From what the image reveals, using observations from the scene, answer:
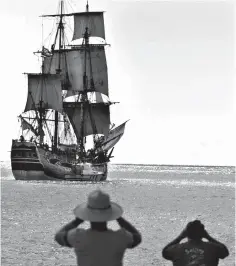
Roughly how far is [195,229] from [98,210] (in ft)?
3.69

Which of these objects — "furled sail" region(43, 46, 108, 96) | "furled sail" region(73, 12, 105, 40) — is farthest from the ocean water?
"furled sail" region(73, 12, 105, 40)

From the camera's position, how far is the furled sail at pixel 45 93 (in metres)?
84.1

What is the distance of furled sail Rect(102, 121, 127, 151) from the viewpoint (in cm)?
8500

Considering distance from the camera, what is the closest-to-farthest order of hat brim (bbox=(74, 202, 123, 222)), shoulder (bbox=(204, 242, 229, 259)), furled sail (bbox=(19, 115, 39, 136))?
hat brim (bbox=(74, 202, 123, 222)) → shoulder (bbox=(204, 242, 229, 259)) → furled sail (bbox=(19, 115, 39, 136))

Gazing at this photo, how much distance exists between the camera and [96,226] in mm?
5359

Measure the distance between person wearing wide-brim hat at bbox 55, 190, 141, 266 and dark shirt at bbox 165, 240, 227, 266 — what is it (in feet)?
3.27

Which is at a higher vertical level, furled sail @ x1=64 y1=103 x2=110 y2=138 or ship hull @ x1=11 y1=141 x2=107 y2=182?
furled sail @ x1=64 y1=103 x2=110 y2=138

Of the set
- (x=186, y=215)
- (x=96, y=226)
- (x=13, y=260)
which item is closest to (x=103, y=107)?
(x=186, y=215)

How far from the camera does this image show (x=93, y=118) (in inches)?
3452

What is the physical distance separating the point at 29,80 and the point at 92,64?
9.56 metres

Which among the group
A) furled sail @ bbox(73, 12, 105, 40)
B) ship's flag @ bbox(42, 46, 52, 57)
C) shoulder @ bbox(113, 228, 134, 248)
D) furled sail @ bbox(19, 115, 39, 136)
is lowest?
furled sail @ bbox(19, 115, 39, 136)

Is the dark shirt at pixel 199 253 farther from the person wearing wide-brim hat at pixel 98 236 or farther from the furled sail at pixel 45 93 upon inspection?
the furled sail at pixel 45 93

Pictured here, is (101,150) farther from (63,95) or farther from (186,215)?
(186,215)

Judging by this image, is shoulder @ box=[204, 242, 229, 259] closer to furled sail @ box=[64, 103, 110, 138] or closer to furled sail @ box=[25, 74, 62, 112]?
furled sail @ box=[25, 74, 62, 112]
